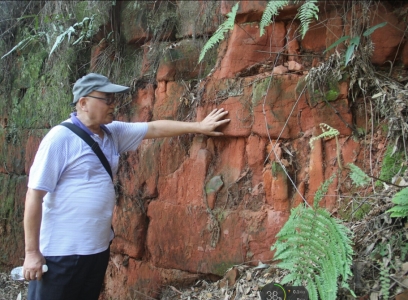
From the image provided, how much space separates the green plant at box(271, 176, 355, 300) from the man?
1.50 metres

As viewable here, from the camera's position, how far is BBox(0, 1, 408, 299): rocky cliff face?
12.6ft

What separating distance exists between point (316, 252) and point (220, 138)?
177 cm

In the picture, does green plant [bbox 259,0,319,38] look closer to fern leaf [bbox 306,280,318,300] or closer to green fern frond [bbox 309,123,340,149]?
green fern frond [bbox 309,123,340,149]

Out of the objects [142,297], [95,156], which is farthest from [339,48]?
[142,297]

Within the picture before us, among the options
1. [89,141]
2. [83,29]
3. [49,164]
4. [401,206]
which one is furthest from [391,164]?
[83,29]

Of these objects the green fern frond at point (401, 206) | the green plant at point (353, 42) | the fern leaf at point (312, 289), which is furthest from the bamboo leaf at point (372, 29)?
the fern leaf at point (312, 289)

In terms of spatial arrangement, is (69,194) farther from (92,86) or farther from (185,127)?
(185,127)

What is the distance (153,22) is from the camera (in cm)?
521

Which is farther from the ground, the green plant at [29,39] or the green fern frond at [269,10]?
the green plant at [29,39]

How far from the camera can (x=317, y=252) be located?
2871mm

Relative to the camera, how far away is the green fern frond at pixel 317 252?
277cm

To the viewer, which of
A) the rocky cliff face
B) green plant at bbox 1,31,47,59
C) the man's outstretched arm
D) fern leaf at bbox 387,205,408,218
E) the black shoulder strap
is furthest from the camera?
green plant at bbox 1,31,47,59

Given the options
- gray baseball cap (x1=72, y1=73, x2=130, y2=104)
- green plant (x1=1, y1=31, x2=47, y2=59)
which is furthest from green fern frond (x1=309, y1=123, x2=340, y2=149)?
green plant (x1=1, y1=31, x2=47, y2=59)

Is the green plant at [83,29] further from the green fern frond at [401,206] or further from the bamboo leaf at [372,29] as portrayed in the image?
the green fern frond at [401,206]
